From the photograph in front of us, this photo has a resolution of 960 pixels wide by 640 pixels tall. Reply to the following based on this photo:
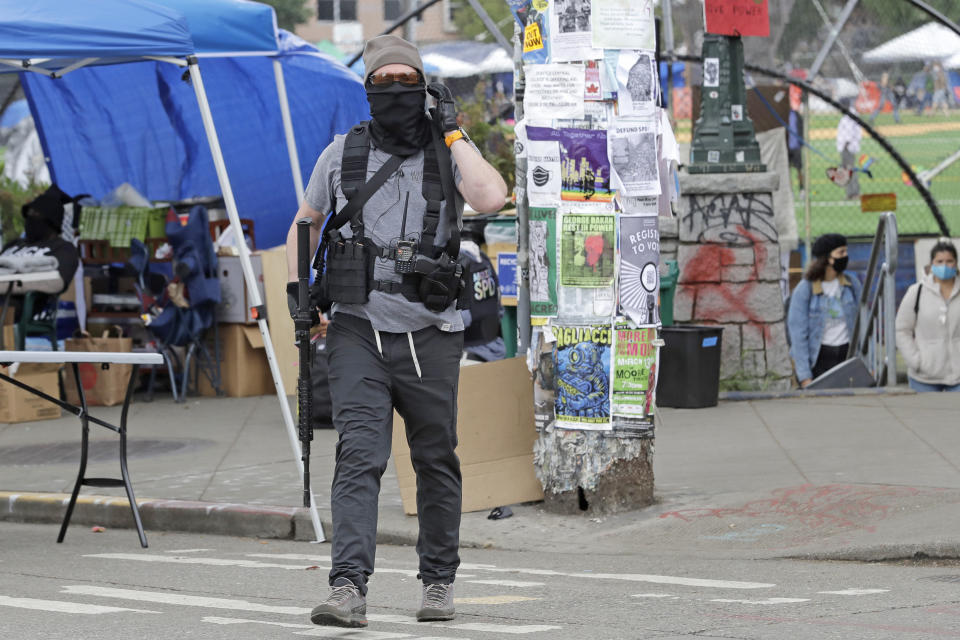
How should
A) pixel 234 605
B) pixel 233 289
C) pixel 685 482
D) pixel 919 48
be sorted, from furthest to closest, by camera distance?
1. pixel 919 48
2. pixel 233 289
3. pixel 685 482
4. pixel 234 605

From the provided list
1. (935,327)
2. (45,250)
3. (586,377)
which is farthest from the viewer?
(45,250)

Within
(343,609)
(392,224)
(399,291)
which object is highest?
(392,224)

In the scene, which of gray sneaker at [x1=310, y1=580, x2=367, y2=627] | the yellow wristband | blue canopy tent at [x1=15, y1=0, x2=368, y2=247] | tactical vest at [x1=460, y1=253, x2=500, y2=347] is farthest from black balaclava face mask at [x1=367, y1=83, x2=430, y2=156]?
blue canopy tent at [x1=15, y1=0, x2=368, y2=247]

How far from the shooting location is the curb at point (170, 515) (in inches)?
319

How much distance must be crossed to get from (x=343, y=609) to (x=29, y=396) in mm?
7771

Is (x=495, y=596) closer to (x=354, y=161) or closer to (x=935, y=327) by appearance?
(x=354, y=161)

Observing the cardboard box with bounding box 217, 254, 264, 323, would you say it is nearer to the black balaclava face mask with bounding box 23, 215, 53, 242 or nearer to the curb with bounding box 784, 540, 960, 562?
the black balaclava face mask with bounding box 23, 215, 53, 242

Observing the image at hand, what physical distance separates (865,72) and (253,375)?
12.0 m

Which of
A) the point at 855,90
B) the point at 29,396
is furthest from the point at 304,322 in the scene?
the point at 855,90

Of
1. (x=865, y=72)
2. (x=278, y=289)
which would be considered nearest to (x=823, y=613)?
(x=278, y=289)

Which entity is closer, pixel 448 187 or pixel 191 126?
pixel 448 187

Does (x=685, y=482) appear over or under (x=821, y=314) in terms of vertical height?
under

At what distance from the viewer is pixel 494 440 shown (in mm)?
7730

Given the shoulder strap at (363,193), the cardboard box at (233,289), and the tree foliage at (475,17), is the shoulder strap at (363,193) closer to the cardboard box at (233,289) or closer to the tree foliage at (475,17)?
the cardboard box at (233,289)
